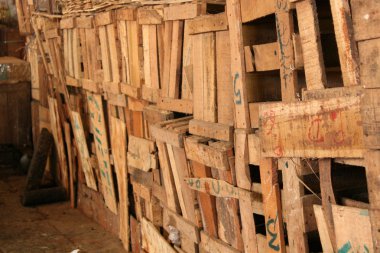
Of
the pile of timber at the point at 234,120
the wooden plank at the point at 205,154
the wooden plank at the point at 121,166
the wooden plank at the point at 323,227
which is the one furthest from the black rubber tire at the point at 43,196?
the wooden plank at the point at 323,227

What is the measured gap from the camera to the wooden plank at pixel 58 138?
31.2 ft

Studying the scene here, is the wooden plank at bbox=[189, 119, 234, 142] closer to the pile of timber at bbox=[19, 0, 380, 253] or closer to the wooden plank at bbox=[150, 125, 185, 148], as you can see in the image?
the pile of timber at bbox=[19, 0, 380, 253]

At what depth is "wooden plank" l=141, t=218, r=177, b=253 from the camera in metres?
5.98

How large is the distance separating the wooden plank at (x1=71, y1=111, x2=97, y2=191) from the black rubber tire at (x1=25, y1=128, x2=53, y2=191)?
1.19m

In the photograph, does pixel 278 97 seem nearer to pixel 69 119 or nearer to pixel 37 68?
pixel 69 119

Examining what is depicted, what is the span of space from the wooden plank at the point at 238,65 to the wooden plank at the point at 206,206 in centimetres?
62

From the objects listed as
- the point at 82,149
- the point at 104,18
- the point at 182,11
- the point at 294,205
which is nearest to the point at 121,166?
the point at 82,149

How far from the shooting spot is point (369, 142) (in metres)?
3.21

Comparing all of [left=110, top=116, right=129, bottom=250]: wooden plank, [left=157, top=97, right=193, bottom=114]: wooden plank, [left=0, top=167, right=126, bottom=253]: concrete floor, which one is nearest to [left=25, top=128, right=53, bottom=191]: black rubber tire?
[left=0, top=167, right=126, bottom=253]: concrete floor

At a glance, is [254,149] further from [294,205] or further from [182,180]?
[182,180]

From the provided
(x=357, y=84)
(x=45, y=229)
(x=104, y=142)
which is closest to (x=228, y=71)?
(x=357, y=84)

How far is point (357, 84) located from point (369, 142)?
12.7 inches

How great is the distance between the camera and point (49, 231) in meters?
8.30

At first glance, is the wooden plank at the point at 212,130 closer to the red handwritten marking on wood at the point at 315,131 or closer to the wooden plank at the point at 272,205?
the wooden plank at the point at 272,205
